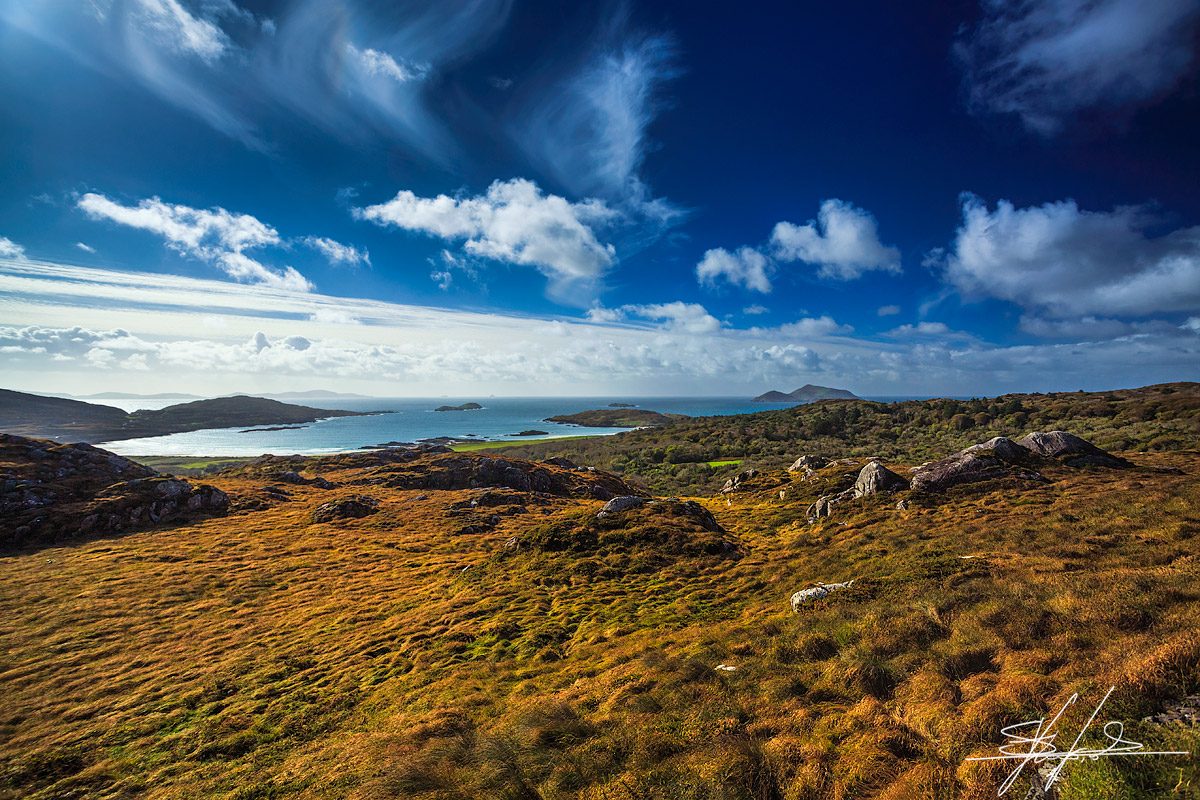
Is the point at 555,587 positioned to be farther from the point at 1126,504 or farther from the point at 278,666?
the point at 1126,504

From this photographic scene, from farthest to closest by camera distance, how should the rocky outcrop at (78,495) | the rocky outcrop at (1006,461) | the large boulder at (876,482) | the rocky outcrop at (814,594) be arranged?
the rocky outcrop at (78,495) < the large boulder at (876,482) < the rocky outcrop at (1006,461) < the rocky outcrop at (814,594)

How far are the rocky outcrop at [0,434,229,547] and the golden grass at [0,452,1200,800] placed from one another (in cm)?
864

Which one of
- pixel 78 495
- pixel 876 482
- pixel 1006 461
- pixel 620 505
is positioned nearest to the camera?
pixel 1006 461

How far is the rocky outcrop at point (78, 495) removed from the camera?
95.9 ft

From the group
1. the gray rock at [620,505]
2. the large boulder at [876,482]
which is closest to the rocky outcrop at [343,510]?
the gray rock at [620,505]

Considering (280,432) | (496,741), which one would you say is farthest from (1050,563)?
(280,432)

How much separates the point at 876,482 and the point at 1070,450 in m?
12.3

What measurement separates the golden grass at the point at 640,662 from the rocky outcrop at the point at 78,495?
8.64 m

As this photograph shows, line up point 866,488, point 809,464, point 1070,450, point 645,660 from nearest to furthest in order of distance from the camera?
point 645,660
point 1070,450
point 866,488
point 809,464

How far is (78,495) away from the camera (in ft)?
111

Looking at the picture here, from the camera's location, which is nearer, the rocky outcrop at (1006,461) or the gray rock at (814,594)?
the gray rock at (814,594)

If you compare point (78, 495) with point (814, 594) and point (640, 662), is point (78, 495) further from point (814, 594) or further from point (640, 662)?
point (814, 594)

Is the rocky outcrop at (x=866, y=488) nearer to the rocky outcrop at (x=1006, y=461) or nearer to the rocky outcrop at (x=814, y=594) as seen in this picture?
the rocky outcrop at (x=1006, y=461)

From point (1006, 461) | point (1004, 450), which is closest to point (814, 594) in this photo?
point (1006, 461)
